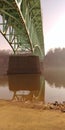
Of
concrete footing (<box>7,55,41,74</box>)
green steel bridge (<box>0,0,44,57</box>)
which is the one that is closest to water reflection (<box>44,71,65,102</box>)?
green steel bridge (<box>0,0,44,57</box>)

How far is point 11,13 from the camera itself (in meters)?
26.9

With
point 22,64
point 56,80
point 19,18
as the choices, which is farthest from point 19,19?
point 22,64

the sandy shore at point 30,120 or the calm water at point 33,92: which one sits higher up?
the sandy shore at point 30,120

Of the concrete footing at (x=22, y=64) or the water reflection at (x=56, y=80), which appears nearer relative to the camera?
the water reflection at (x=56, y=80)

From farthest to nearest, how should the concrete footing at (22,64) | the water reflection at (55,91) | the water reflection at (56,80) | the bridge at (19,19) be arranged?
the concrete footing at (22,64), the water reflection at (56,80), the bridge at (19,19), the water reflection at (55,91)

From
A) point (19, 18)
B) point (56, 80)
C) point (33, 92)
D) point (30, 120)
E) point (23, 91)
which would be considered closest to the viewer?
point (30, 120)

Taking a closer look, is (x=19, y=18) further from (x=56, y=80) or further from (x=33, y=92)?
(x=56, y=80)

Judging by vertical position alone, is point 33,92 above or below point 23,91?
above

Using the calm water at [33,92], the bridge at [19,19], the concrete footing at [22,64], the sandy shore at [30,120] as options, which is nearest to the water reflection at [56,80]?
the calm water at [33,92]

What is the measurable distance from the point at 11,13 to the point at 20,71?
18.6m

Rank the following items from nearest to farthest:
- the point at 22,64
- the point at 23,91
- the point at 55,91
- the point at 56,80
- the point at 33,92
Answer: the point at 33,92, the point at 23,91, the point at 55,91, the point at 56,80, the point at 22,64

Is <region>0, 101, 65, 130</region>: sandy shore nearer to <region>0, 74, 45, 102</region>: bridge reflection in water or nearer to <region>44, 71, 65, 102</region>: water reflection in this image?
<region>0, 74, 45, 102</region>: bridge reflection in water

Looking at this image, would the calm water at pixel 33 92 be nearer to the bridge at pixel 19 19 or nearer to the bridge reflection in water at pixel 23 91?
the bridge reflection in water at pixel 23 91

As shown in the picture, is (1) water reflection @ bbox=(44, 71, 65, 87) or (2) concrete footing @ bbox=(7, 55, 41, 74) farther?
(2) concrete footing @ bbox=(7, 55, 41, 74)
